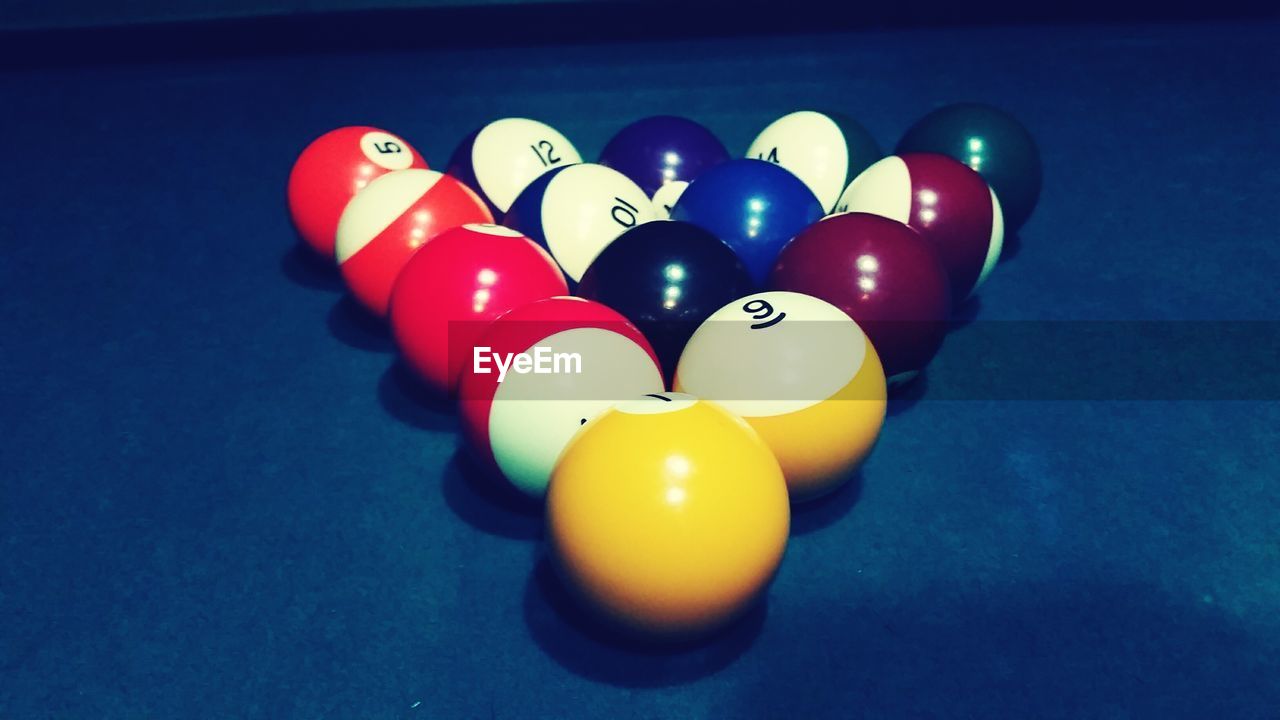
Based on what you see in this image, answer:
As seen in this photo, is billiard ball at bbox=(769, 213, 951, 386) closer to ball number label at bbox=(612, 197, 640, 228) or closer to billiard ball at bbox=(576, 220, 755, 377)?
billiard ball at bbox=(576, 220, 755, 377)

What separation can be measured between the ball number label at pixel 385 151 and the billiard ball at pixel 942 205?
1.54 meters

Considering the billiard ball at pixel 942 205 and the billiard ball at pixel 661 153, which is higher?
the billiard ball at pixel 942 205

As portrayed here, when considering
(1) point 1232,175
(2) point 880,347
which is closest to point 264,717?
(2) point 880,347

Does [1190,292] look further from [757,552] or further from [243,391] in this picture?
[243,391]

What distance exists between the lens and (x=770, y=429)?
7.39 feet

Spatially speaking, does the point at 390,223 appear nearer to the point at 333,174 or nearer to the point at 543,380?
the point at 333,174

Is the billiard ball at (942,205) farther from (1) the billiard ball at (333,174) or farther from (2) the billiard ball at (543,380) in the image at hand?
(1) the billiard ball at (333,174)

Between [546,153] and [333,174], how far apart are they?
723 mm

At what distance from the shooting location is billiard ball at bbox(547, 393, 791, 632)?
1.88 m

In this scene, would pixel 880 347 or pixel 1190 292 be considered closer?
pixel 880 347

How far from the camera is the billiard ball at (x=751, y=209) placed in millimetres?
2887

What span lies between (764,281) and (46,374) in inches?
87.7

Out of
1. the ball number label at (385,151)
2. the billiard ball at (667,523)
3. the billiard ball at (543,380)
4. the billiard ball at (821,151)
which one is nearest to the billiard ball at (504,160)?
the ball number label at (385,151)

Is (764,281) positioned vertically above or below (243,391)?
above
